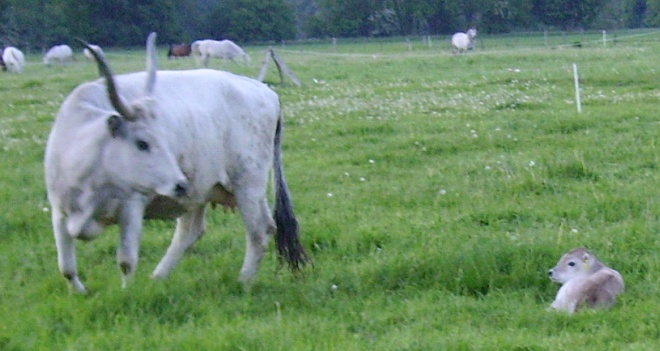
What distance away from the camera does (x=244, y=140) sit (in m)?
7.26

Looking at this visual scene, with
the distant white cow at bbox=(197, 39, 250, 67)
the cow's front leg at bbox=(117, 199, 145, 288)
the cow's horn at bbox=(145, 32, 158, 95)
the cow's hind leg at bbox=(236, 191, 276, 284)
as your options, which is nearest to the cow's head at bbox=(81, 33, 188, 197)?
the cow's front leg at bbox=(117, 199, 145, 288)

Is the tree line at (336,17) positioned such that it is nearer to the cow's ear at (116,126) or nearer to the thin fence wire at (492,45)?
the thin fence wire at (492,45)

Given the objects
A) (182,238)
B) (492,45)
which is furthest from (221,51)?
(182,238)

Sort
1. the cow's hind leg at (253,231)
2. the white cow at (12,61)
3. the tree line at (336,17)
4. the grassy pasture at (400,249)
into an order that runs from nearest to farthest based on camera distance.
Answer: the grassy pasture at (400,249), the cow's hind leg at (253,231), the white cow at (12,61), the tree line at (336,17)

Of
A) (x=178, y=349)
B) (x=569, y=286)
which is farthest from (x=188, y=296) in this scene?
(x=569, y=286)

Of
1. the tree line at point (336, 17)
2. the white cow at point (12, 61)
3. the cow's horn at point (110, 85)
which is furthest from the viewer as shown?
the tree line at point (336, 17)

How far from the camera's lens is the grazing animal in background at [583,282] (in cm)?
600

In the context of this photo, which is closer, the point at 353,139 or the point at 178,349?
the point at 178,349

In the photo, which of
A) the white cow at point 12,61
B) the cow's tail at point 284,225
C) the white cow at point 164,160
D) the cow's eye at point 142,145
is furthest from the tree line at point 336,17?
the cow's eye at point 142,145

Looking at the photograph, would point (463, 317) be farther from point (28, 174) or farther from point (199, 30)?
point (199, 30)

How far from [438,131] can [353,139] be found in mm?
1207

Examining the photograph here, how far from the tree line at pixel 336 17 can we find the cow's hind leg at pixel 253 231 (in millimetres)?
62801

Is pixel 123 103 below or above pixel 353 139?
above

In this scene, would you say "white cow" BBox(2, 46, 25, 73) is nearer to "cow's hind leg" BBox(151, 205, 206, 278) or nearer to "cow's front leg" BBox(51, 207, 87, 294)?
"cow's hind leg" BBox(151, 205, 206, 278)
